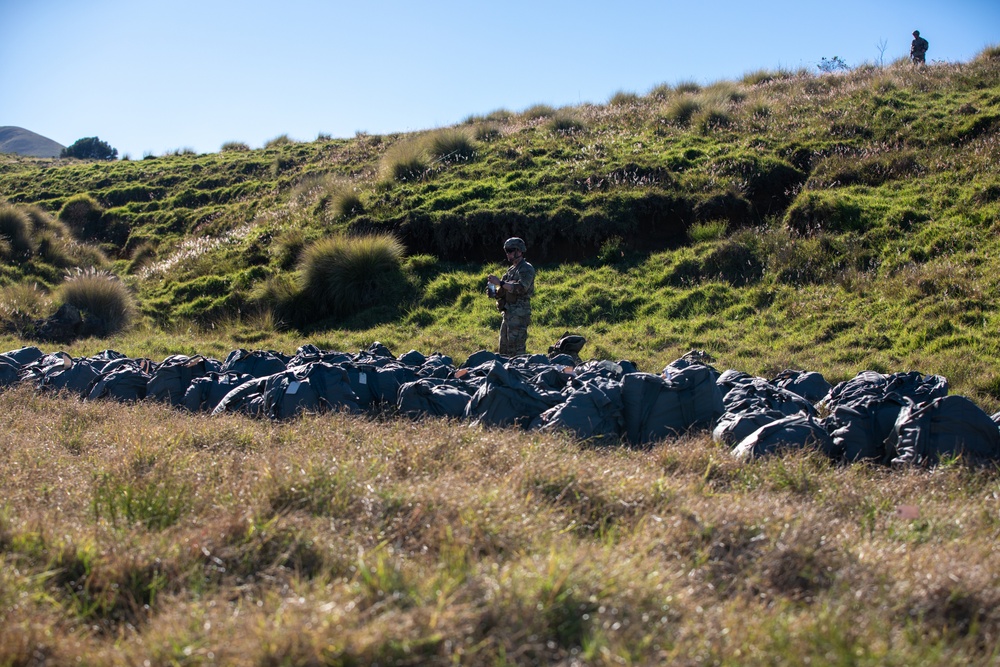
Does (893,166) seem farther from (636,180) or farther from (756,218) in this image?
(636,180)

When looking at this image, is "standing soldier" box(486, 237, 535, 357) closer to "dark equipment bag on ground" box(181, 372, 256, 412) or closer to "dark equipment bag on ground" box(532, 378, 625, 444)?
"dark equipment bag on ground" box(181, 372, 256, 412)

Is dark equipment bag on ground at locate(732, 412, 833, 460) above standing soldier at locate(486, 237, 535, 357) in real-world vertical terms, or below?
below

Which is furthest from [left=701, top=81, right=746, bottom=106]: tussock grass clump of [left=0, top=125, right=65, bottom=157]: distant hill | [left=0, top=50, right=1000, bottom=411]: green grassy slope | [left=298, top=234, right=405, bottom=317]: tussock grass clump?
[left=0, top=125, right=65, bottom=157]: distant hill

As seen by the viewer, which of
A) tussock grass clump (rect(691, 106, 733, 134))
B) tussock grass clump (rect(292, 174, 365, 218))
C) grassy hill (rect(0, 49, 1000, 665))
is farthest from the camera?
tussock grass clump (rect(691, 106, 733, 134))

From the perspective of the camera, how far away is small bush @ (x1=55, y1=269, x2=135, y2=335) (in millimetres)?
14570

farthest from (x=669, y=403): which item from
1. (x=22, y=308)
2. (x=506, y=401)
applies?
(x=22, y=308)

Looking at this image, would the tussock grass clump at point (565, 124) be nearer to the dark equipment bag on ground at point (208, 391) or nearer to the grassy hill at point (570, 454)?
the grassy hill at point (570, 454)

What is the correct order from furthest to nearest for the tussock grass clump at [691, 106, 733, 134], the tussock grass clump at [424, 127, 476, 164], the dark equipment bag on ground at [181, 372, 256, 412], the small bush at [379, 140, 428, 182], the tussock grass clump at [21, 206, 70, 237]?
the tussock grass clump at [21, 206, 70, 237] → the tussock grass clump at [424, 127, 476, 164] → the small bush at [379, 140, 428, 182] → the tussock grass clump at [691, 106, 733, 134] → the dark equipment bag on ground at [181, 372, 256, 412]

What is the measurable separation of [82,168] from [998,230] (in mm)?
32163

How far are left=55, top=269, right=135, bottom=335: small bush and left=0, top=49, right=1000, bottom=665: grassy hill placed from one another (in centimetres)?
10

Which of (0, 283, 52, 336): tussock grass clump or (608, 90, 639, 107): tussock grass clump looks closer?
(0, 283, 52, 336): tussock grass clump

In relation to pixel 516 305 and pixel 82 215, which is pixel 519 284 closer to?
pixel 516 305

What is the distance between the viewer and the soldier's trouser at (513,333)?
966 cm

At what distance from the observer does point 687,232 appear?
46.1 feet
